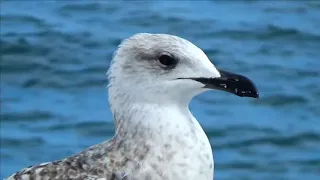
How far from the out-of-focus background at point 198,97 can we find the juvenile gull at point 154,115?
3.34 meters

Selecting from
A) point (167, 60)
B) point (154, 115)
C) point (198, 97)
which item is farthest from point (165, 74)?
point (198, 97)

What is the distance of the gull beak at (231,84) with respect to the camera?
6031mm

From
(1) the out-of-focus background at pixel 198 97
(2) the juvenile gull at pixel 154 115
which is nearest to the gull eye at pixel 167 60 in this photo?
(2) the juvenile gull at pixel 154 115

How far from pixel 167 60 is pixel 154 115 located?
25 cm

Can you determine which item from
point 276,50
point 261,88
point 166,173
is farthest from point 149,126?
point 276,50

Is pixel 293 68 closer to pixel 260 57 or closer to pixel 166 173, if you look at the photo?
pixel 260 57

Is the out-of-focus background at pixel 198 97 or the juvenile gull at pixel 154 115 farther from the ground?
the out-of-focus background at pixel 198 97

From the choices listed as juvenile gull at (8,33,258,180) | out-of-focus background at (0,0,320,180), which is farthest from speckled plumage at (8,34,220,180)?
out-of-focus background at (0,0,320,180)

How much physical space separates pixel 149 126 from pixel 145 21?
6040 mm

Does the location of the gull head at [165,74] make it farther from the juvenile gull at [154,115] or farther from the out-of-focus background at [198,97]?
the out-of-focus background at [198,97]

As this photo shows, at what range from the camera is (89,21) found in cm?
1224

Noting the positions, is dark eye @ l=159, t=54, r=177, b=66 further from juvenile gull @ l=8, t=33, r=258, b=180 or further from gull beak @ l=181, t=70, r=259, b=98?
gull beak @ l=181, t=70, r=259, b=98

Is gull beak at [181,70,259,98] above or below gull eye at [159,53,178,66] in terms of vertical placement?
below

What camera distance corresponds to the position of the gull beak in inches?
237
